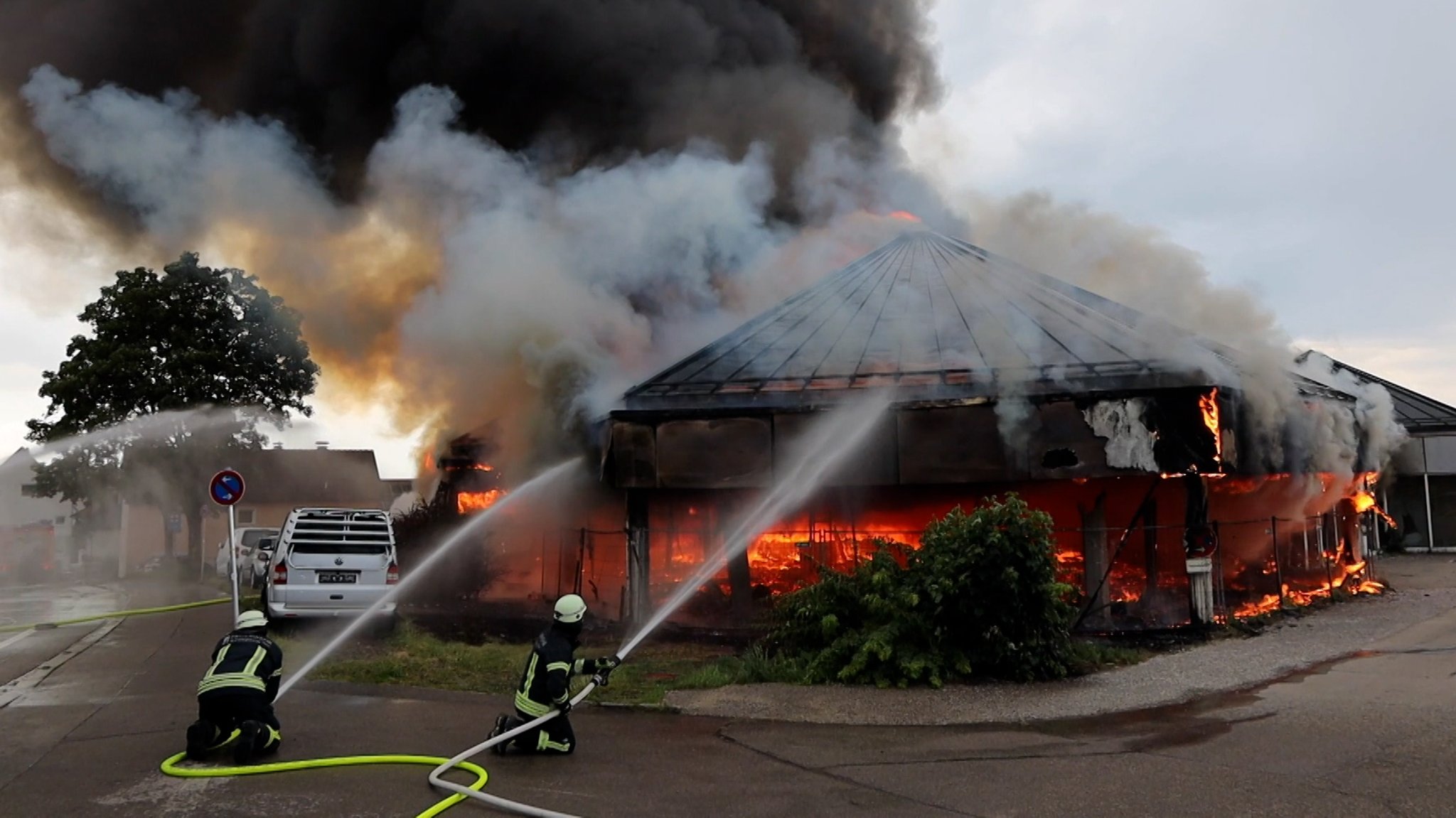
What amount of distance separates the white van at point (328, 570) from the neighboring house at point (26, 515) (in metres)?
11.6

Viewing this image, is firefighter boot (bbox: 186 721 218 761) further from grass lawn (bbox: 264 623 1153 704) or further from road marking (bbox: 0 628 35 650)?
road marking (bbox: 0 628 35 650)

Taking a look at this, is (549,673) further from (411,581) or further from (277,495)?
(277,495)

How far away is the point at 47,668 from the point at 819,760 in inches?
386

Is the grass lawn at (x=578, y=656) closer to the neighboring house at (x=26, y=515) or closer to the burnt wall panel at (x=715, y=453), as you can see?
the burnt wall panel at (x=715, y=453)

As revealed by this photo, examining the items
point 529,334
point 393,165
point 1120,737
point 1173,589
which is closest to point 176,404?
point 393,165

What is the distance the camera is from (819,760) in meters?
7.29

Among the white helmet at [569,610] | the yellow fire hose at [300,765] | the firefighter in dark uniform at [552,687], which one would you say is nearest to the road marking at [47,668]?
the yellow fire hose at [300,765]

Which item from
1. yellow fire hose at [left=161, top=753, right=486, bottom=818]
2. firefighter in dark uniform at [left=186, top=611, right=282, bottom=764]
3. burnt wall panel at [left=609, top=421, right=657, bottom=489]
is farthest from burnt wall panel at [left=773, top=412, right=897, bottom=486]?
firefighter in dark uniform at [left=186, top=611, right=282, bottom=764]

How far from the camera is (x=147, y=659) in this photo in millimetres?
12508

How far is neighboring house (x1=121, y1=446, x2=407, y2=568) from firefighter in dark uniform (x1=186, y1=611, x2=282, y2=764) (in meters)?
29.8

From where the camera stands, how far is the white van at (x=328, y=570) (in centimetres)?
1398

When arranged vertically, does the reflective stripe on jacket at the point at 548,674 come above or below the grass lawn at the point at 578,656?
above

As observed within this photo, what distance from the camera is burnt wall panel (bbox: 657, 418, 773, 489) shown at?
1426 cm

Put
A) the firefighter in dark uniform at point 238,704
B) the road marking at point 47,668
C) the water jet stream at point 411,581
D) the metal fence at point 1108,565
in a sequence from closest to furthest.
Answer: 1. the firefighter in dark uniform at point 238,704
2. the road marking at point 47,668
3. the water jet stream at point 411,581
4. the metal fence at point 1108,565
